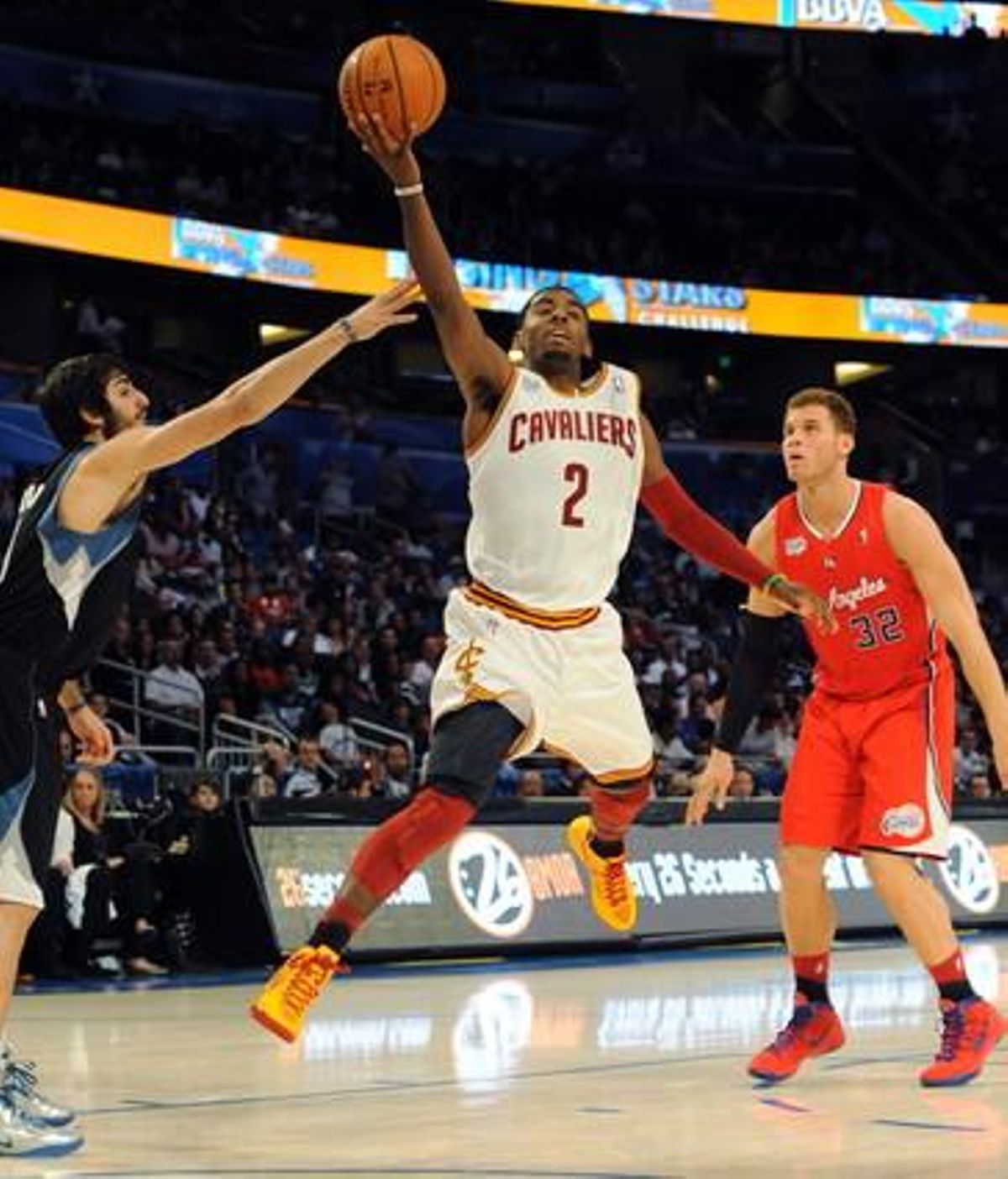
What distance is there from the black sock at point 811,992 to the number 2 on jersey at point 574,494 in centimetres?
187

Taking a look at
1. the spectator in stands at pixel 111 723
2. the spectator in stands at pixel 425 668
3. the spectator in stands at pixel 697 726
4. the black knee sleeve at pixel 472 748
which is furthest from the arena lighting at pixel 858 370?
the black knee sleeve at pixel 472 748

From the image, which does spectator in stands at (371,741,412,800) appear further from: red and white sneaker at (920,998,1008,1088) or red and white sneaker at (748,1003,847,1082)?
red and white sneaker at (920,998,1008,1088)

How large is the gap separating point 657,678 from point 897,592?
16531mm

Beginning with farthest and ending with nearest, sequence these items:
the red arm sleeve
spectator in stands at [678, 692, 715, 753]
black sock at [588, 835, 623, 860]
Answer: spectator in stands at [678, 692, 715, 753] < black sock at [588, 835, 623, 860] < the red arm sleeve

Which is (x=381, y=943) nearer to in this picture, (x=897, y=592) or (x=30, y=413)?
(x=897, y=592)

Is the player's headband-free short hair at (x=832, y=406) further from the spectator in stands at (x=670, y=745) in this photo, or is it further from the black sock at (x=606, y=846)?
the spectator in stands at (x=670, y=745)

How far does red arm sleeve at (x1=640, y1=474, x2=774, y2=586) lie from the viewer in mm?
7234

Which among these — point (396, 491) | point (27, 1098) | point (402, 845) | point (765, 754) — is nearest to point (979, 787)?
point (765, 754)

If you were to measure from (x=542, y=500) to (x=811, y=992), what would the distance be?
2.02 metres

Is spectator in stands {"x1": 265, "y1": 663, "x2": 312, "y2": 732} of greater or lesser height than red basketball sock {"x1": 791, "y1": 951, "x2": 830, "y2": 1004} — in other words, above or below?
above

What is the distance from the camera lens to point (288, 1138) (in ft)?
19.0

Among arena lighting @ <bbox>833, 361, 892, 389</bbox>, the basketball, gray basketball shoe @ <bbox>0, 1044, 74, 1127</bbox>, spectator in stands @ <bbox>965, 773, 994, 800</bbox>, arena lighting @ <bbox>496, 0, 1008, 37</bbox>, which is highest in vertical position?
arena lighting @ <bbox>496, 0, 1008, 37</bbox>

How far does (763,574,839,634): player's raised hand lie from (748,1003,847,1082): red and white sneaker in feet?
4.19

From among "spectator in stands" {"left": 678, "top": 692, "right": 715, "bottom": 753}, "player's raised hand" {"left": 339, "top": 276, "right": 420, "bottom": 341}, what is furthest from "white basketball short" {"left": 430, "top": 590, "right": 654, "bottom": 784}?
"spectator in stands" {"left": 678, "top": 692, "right": 715, "bottom": 753}
